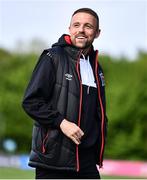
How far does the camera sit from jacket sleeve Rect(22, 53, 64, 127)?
4.92m

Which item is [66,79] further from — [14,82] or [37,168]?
[14,82]

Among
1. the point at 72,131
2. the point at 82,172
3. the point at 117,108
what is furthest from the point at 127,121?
the point at 72,131

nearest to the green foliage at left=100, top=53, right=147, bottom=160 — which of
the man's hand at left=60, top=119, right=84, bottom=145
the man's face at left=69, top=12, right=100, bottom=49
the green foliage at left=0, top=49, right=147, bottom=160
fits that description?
the green foliage at left=0, top=49, right=147, bottom=160

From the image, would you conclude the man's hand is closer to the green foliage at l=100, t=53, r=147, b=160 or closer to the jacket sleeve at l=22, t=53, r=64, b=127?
the jacket sleeve at l=22, t=53, r=64, b=127

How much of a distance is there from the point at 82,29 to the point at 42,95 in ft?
1.94

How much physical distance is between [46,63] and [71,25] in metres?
0.39

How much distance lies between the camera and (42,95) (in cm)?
496

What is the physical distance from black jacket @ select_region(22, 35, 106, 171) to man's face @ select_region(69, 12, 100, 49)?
19 centimetres

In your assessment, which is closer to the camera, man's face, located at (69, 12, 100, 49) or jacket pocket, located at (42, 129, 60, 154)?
jacket pocket, located at (42, 129, 60, 154)

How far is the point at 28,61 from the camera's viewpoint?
6469 cm

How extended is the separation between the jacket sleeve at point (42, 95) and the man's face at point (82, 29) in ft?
0.98

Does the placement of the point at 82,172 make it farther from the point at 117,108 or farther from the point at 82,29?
the point at 117,108

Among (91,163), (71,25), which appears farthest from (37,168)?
(71,25)

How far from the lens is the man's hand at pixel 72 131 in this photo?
4801mm
